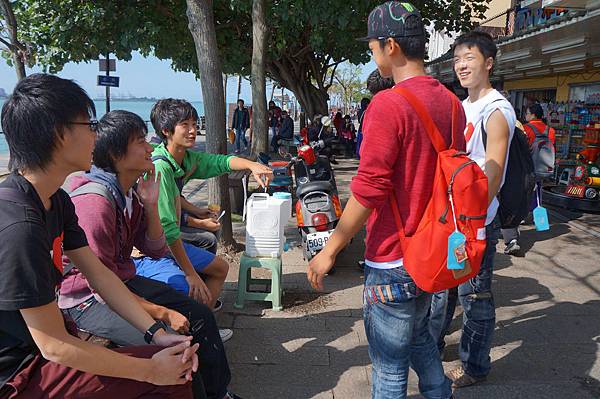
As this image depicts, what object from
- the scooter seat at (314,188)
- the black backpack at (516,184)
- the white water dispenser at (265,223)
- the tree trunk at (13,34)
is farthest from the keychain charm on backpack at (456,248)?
the tree trunk at (13,34)

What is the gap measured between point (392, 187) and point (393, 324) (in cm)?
55

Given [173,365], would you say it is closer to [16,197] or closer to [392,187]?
[16,197]

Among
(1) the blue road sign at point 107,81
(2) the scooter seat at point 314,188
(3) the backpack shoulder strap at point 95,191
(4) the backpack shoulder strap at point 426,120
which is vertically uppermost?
(1) the blue road sign at point 107,81

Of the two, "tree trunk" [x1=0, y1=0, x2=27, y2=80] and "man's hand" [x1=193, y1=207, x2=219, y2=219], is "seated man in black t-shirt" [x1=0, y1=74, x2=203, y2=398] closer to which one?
"man's hand" [x1=193, y1=207, x2=219, y2=219]

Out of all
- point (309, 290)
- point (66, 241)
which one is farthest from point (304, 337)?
point (66, 241)

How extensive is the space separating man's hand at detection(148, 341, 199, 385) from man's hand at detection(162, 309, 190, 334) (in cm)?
42

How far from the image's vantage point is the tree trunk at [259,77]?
6.75m

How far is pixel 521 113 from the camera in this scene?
12773mm

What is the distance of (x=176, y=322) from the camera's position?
2.20 metres

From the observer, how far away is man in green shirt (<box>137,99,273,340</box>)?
9.55 feet

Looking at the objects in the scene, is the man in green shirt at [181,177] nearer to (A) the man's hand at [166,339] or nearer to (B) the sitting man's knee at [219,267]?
(B) the sitting man's knee at [219,267]

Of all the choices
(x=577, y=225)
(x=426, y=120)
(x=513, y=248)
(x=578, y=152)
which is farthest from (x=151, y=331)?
(x=578, y=152)

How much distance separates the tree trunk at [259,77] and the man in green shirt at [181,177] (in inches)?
149

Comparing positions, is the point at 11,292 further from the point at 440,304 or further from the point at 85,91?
the point at 440,304
